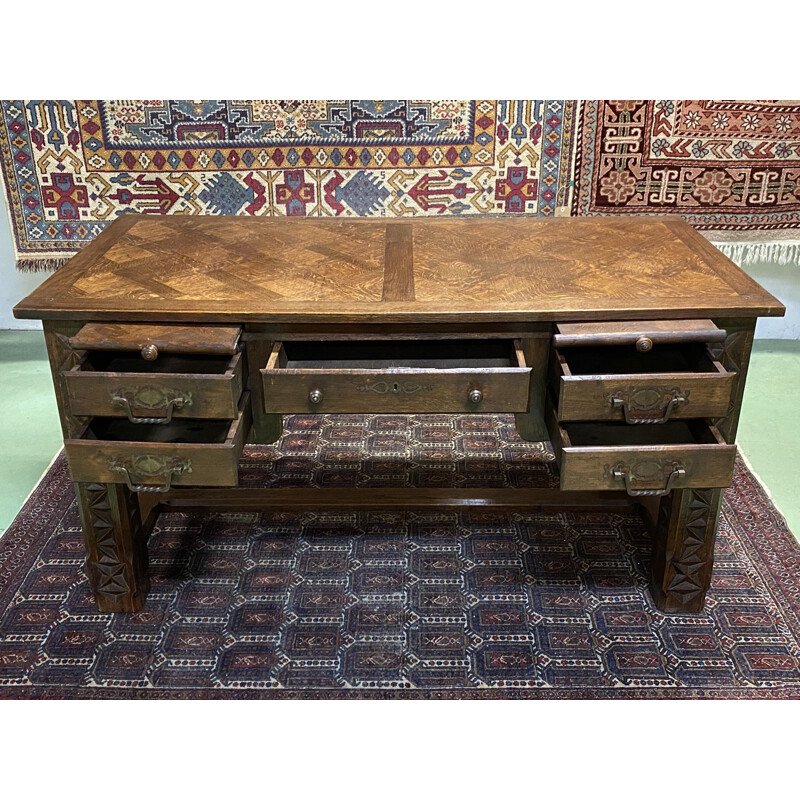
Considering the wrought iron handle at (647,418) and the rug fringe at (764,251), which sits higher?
the wrought iron handle at (647,418)

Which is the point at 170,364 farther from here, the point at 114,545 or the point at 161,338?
the point at 114,545

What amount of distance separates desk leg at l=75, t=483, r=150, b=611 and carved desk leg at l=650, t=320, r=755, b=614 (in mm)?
1388

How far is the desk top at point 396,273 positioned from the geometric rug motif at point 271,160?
34.4 inches

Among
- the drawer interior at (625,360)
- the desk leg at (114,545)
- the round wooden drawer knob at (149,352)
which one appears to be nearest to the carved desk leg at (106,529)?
the desk leg at (114,545)

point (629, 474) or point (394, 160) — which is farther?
point (394, 160)

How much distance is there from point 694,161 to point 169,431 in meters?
2.39

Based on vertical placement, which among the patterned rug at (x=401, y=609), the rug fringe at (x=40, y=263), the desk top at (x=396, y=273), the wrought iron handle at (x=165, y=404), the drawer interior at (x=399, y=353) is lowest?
the patterned rug at (x=401, y=609)

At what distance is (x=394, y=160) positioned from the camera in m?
3.38

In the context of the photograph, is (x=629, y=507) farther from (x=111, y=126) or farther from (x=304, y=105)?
(x=111, y=126)

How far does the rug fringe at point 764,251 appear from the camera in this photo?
137 inches

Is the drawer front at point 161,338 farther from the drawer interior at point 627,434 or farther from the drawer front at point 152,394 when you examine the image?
the drawer interior at point 627,434

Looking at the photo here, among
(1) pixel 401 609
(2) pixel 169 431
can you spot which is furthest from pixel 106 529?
(1) pixel 401 609

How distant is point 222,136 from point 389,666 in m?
2.27

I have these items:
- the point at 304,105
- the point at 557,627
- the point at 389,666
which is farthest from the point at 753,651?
the point at 304,105
